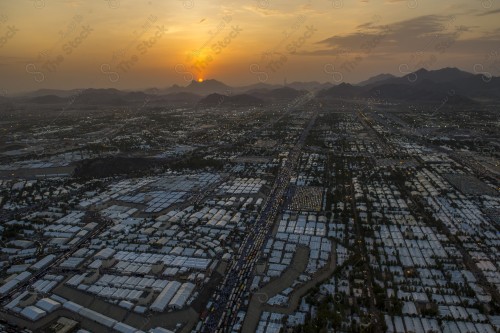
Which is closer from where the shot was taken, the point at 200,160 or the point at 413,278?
the point at 413,278

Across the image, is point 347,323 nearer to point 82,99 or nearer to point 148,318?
point 148,318

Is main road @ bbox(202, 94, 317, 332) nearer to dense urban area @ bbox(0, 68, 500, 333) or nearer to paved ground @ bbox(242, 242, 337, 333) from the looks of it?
dense urban area @ bbox(0, 68, 500, 333)

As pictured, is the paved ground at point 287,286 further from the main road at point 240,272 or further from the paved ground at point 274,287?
the main road at point 240,272

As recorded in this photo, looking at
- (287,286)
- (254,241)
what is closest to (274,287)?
(287,286)

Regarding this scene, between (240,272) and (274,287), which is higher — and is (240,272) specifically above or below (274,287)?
above

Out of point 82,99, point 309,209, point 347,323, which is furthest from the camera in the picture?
point 82,99

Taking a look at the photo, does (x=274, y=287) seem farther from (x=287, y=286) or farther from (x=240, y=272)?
(x=240, y=272)

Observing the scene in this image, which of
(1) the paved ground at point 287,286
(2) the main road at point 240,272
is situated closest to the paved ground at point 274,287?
(1) the paved ground at point 287,286

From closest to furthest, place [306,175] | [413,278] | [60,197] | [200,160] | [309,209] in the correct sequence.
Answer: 1. [413,278]
2. [309,209]
3. [60,197]
4. [306,175]
5. [200,160]

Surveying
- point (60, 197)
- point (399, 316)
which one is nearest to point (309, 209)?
point (399, 316)
